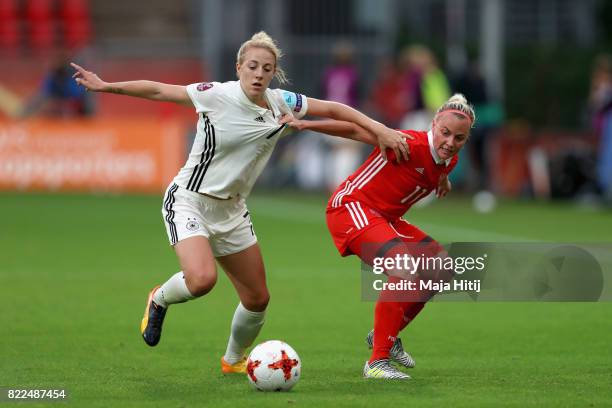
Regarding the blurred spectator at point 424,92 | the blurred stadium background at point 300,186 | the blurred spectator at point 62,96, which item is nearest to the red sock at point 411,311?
the blurred stadium background at point 300,186

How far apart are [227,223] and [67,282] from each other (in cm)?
484

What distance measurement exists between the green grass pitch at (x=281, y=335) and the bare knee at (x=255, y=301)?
455 mm

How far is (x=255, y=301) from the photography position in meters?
8.05

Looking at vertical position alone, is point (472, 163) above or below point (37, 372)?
below

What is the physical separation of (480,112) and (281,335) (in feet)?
43.9

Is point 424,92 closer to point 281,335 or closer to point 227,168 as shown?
point 281,335

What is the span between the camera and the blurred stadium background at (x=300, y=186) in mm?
8062

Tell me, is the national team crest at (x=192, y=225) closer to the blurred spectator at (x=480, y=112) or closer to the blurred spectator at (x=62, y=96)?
the blurred spectator at (x=480, y=112)

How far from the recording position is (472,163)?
24844mm

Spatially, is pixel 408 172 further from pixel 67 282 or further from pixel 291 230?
pixel 291 230

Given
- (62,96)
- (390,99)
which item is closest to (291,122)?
(390,99)

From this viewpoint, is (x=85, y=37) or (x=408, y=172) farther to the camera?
(x=85, y=37)

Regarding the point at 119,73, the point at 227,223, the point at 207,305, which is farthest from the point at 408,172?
the point at 119,73

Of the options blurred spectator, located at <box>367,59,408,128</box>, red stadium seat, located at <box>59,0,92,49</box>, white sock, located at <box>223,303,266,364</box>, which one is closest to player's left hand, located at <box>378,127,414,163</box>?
white sock, located at <box>223,303,266,364</box>
